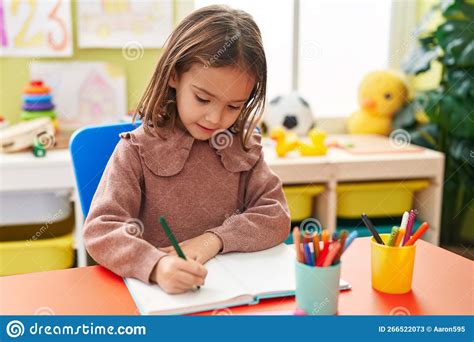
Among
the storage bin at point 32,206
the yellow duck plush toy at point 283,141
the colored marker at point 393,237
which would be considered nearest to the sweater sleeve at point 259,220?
the colored marker at point 393,237

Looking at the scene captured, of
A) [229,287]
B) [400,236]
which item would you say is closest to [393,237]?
[400,236]

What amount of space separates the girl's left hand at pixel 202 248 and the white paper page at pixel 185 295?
7cm

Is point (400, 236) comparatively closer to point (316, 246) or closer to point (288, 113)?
point (316, 246)

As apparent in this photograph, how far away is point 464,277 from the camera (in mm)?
808

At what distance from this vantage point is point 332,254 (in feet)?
2.22

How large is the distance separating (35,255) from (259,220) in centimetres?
129

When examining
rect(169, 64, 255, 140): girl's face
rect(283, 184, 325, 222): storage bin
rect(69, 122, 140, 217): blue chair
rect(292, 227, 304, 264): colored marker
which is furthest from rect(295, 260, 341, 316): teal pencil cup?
rect(283, 184, 325, 222): storage bin

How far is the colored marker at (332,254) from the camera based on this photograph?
2.21 ft

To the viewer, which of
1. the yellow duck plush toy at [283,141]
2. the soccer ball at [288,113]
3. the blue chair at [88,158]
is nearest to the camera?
the blue chair at [88,158]

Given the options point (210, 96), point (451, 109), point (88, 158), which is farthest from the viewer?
point (451, 109)

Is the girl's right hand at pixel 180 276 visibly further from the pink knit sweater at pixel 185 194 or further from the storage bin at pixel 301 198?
the storage bin at pixel 301 198

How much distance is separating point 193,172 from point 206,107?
13 centimetres

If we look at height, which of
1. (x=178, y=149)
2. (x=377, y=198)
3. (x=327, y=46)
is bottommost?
(x=377, y=198)

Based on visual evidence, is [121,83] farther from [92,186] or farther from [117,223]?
[117,223]
